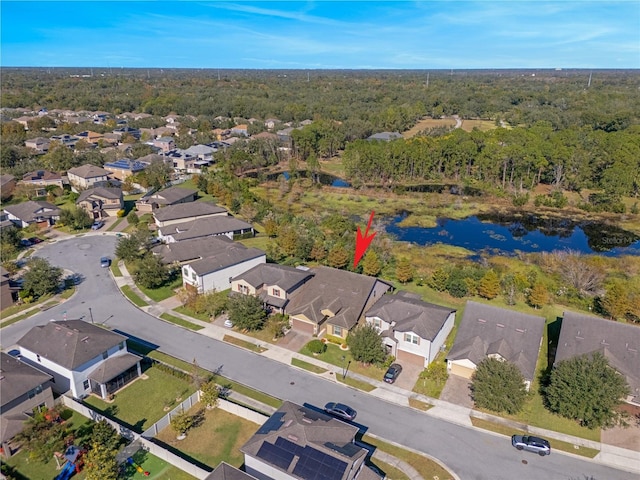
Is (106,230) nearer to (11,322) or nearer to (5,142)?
(11,322)

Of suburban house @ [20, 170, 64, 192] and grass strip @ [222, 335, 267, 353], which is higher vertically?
suburban house @ [20, 170, 64, 192]

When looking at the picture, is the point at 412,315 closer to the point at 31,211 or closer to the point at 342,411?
the point at 342,411

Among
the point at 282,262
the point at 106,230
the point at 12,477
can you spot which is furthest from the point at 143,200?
A: the point at 12,477

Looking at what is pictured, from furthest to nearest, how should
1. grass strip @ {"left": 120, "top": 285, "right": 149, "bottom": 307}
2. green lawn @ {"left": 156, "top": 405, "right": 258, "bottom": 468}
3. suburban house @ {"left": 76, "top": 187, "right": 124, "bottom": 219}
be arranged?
suburban house @ {"left": 76, "top": 187, "right": 124, "bottom": 219} < grass strip @ {"left": 120, "top": 285, "right": 149, "bottom": 307} < green lawn @ {"left": 156, "top": 405, "right": 258, "bottom": 468}

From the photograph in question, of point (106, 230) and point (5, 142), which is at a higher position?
point (5, 142)

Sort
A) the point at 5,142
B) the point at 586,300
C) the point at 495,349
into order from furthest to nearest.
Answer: the point at 5,142 → the point at 586,300 → the point at 495,349

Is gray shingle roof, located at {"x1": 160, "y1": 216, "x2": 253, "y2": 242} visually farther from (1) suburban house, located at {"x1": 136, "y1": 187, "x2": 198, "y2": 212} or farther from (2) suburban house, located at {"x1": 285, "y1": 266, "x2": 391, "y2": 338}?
(2) suburban house, located at {"x1": 285, "y1": 266, "x2": 391, "y2": 338}

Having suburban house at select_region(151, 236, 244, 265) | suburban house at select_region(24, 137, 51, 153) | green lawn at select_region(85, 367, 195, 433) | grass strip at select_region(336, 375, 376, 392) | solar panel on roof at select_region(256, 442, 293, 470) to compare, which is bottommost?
green lawn at select_region(85, 367, 195, 433)

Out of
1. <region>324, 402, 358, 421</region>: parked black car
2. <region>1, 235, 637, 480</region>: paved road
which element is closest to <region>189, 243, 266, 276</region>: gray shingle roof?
<region>1, 235, 637, 480</region>: paved road
